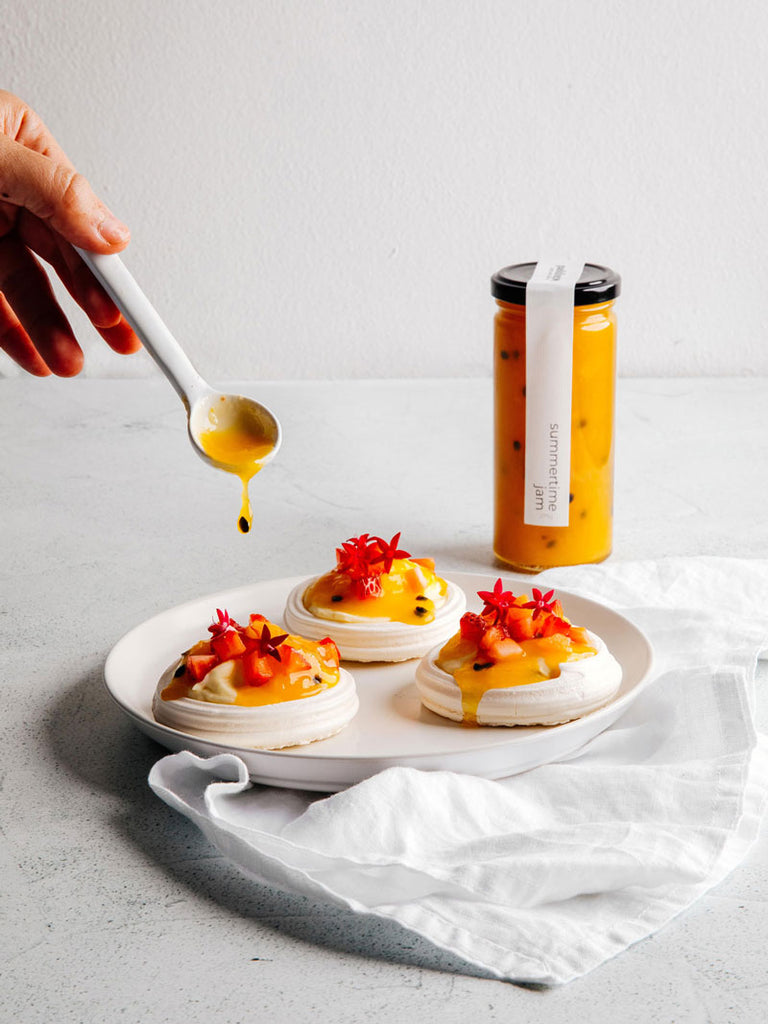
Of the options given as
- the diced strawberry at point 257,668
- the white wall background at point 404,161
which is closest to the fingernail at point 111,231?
the diced strawberry at point 257,668

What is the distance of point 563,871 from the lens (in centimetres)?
82

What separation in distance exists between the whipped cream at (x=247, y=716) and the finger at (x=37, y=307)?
0.60 meters

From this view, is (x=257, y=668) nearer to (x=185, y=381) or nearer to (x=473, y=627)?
(x=473, y=627)

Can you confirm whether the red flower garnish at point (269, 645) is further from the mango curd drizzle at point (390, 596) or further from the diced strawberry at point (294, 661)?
the mango curd drizzle at point (390, 596)

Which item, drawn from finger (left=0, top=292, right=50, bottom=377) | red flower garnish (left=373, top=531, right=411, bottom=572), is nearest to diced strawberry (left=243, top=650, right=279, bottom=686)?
red flower garnish (left=373, top=531, right=411, bottom=572)

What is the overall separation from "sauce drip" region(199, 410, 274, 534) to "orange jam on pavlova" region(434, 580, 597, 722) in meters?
0.24

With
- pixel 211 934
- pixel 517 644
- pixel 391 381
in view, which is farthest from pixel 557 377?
pixel 391 381

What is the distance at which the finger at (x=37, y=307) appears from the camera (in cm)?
147

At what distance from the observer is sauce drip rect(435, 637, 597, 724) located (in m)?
1.04

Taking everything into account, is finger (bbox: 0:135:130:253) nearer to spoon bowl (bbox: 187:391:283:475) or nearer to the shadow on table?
spoon bowl (bbox: 187:391:283:475)

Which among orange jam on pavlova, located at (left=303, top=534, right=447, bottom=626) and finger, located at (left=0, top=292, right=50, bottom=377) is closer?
orange jam on pavlova, located at (left=303, top=534, right=447, bottom=626)

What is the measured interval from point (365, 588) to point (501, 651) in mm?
196

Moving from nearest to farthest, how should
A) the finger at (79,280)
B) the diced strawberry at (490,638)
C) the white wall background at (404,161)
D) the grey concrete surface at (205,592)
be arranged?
the grey concrete surface at (205,592)
the diced strawberry at (490,638)
the finger at (79,280)
the white wall background at (404,161)

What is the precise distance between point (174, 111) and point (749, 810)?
177cm
